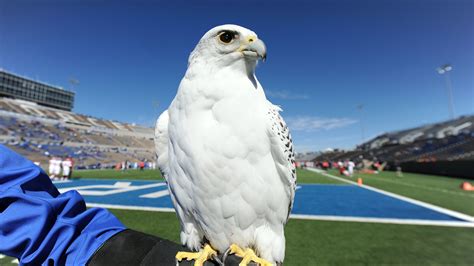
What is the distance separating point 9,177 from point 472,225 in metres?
6.86

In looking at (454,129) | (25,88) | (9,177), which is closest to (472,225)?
(9,177)

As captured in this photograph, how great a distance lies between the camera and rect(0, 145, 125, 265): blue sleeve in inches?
42.7

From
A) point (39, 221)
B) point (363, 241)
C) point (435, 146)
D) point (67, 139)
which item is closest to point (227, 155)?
point (39, 221)

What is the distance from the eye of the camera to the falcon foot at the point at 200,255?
1307 millimetres

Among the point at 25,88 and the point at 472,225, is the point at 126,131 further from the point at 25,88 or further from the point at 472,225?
the point at 472,225

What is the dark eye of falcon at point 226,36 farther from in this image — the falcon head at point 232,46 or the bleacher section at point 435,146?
the bleacher section at point 435,146

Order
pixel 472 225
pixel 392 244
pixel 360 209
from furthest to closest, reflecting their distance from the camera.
A: 1. pixel 360 209
2. pixel 472 225
3. pixel 392 244

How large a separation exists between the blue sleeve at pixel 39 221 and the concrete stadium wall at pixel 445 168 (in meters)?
20.5

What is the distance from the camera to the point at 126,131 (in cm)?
4594

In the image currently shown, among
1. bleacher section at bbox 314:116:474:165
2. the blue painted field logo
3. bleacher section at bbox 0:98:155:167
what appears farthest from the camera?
bleacher section at bbox 314:116:474:165

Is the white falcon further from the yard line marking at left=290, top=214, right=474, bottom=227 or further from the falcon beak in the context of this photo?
the yard line marking at left=290, top=214, right=474, bottom=227

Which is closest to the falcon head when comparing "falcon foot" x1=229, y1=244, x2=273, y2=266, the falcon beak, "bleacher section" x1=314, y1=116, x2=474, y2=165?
the falcon beak

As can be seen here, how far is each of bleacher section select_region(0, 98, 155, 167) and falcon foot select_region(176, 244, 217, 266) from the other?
2706 cm

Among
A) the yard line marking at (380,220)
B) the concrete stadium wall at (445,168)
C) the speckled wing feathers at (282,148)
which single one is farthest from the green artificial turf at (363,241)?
the concrete stadium wall at (445,168)
